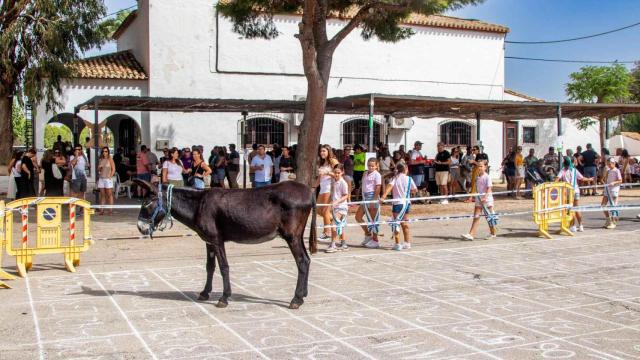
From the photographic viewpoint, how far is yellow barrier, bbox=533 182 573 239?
44.8 ft

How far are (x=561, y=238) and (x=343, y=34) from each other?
7020 millimetres

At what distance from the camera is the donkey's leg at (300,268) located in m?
7.66

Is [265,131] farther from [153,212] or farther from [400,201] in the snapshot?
[153,212]

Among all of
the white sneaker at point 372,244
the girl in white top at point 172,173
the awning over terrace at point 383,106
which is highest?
the awning over terrace at point 383,106

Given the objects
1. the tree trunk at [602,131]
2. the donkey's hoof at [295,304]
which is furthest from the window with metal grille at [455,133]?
the donkey's hoof at [295,304]

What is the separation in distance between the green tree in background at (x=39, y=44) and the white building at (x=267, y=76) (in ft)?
3.61

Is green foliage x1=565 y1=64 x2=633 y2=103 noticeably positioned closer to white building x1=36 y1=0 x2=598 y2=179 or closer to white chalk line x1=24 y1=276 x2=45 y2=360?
white building x1=36 y1=0 x2=598 y2=179

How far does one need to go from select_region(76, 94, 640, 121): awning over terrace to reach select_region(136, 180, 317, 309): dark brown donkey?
32.9 ft

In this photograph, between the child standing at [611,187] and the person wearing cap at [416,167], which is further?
the person wearing cap at [416,167]

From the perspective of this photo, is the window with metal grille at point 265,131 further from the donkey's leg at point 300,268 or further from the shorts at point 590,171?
the donkey's leg at point 300,268

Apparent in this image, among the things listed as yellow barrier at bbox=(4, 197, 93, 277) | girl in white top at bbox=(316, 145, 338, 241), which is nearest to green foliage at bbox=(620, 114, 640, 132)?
girl in white top at bbox=(316, 145, 338, 241)

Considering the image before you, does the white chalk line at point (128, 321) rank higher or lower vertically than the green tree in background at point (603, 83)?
lower

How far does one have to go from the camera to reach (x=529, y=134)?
1305 inches

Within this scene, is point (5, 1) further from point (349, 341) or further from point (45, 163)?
point (349, 341)
